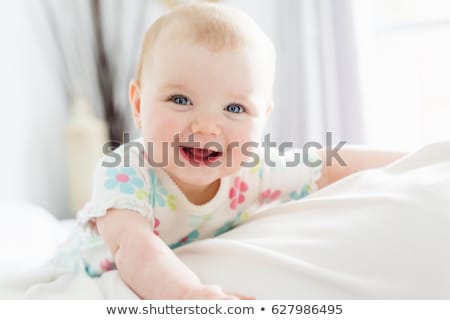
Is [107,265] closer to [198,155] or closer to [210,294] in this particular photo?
[198,155]

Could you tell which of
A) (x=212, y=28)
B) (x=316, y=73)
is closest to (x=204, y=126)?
(x=212, y=28)

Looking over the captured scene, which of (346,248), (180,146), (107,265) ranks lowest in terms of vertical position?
(107,265)

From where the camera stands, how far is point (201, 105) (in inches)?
32.4

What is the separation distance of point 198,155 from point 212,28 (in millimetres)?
200

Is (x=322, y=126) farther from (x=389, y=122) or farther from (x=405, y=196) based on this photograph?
(x=405, y=196)

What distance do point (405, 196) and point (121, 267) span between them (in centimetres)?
40

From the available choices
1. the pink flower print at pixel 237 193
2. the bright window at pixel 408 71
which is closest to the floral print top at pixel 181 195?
the pink flower print at pixel 237 193

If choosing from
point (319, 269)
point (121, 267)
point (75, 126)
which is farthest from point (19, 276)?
point (75, 126)

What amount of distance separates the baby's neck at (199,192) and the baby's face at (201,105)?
10 centimetres

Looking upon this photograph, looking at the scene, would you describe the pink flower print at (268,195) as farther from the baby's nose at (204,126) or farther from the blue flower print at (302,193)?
the baby's nose at (204,126)

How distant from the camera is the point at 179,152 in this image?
0.87 meters

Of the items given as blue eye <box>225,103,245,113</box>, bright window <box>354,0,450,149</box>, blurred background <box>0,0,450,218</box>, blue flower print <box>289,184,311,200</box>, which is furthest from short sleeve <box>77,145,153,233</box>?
bright window <box>354,0,450,149</box>

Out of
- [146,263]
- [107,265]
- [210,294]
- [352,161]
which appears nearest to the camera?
[210,294]

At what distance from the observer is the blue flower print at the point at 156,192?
0.97 m
